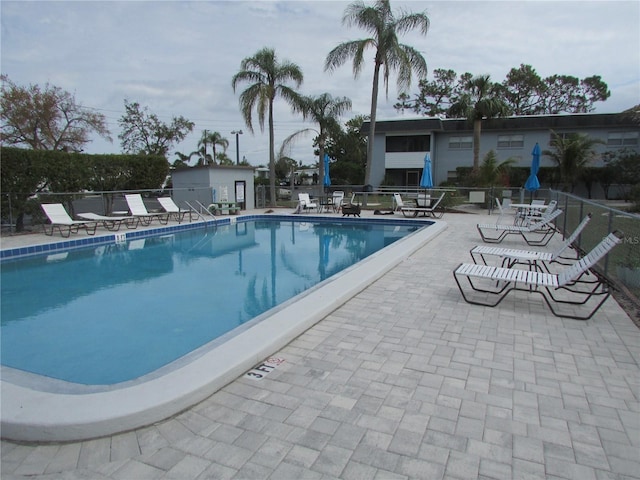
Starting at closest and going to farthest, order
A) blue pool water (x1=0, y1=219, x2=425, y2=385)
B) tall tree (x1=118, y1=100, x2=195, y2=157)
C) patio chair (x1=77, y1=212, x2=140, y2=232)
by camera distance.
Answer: blue pool water (x1=0, y1=219, x2=425, y2=385), patio chair (x1=77, y1=212, x2=140, y2=232), tall tree (x1=118, y1=100, x2=195, y2=157)

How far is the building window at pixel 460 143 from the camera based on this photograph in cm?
2802

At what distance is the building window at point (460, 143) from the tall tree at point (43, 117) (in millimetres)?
23767

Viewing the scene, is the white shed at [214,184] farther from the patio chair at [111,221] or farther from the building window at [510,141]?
the building window at [510,141]

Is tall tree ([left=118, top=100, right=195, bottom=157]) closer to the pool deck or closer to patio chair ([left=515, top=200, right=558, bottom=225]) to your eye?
patio chair ([left=515, top=200, right=558, bottom=225])

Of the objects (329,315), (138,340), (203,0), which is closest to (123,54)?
(203,0)

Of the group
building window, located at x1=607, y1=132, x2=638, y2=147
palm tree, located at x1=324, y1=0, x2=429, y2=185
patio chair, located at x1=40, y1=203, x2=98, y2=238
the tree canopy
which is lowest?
patio chair, located at x1=40, y1=203, x2=98, y2=238

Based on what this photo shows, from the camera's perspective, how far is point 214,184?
1809cm

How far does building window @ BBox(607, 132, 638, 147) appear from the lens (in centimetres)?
2469

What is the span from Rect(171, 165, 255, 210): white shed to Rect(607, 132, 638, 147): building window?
21.8 meters

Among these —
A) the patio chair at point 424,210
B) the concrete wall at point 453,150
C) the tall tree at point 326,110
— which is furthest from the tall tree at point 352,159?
the patio chair at point 424,210

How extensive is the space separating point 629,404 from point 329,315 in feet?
8.61

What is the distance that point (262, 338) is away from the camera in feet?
11.6

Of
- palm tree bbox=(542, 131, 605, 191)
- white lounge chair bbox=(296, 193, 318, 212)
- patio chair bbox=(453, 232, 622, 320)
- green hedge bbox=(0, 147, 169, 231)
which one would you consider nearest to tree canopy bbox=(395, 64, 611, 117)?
palm tree bbox=(542, 131, 605, 191)

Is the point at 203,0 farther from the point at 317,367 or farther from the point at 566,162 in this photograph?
the point at 566,162
